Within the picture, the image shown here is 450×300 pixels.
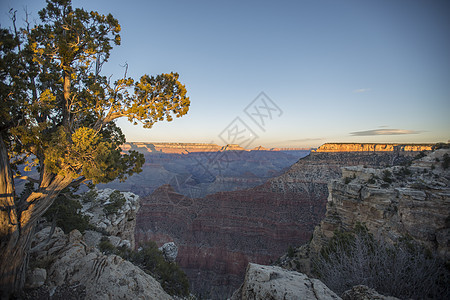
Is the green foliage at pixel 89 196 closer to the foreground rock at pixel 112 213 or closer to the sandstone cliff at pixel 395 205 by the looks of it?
the foreground rock at pixel 112 213

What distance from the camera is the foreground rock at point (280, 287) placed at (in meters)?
3.17

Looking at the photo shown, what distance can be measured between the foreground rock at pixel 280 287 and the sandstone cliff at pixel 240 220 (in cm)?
2579

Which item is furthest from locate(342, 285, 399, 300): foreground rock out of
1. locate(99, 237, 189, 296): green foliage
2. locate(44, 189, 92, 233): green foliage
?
locate(44, 189, 92, 233): green foliage

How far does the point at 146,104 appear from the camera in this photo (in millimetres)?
5535

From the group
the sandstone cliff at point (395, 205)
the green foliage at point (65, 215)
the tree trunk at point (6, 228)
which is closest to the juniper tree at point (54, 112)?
the tree trunk at point (6, 228)

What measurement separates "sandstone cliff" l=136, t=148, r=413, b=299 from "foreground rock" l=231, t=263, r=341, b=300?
25.8m

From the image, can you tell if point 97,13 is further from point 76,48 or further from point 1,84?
point 1,84

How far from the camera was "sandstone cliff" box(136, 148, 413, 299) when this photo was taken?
29625 millimetres

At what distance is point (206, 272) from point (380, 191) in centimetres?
2712

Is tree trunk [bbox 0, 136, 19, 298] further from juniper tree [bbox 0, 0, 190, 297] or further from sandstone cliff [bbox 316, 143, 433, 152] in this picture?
sandstone cliff [bbox 316, 143, 433, 152]

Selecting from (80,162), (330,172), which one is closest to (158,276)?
(80,162)

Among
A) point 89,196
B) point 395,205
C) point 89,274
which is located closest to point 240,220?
point 395,205

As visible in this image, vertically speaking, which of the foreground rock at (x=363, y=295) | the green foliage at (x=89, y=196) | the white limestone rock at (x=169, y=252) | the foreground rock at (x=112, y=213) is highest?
the foreground rock at (x=363, y=295)

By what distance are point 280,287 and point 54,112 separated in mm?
7636
